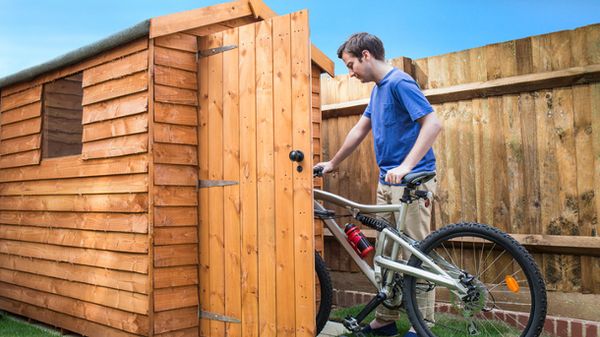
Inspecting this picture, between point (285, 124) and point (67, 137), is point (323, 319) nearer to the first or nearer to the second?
point (285, 124)

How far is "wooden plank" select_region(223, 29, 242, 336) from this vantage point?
385 cm

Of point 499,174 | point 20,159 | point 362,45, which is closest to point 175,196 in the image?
point 362,45

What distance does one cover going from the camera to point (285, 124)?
354cm

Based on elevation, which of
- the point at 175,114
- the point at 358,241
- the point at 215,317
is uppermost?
the point at 175,114

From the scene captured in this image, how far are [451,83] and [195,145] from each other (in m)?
2.13

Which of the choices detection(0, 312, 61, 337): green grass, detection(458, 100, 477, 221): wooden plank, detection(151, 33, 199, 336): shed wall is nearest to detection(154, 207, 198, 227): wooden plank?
detection(151, 33, 199, 336): shed wall

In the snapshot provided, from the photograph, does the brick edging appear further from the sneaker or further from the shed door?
the shed door

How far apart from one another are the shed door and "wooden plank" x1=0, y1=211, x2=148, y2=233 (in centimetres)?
49

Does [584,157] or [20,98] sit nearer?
[584,157]

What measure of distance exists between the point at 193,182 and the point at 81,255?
57.4 inches

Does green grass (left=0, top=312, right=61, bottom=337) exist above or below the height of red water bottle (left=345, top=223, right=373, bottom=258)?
below

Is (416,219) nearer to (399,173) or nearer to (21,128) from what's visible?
(399,173)

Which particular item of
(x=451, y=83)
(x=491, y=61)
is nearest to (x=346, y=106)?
(x=451, y=83)

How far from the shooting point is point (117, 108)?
174 inches
